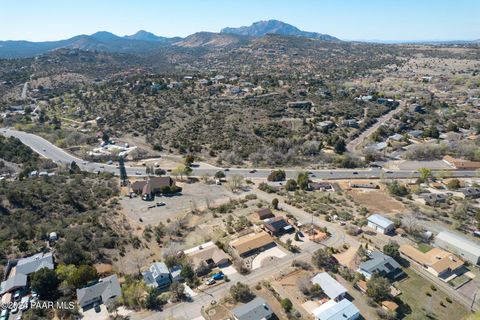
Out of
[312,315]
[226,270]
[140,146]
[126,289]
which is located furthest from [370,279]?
[140,146]

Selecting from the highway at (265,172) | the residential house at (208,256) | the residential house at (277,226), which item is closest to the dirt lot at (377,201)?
the highway at (265,172)

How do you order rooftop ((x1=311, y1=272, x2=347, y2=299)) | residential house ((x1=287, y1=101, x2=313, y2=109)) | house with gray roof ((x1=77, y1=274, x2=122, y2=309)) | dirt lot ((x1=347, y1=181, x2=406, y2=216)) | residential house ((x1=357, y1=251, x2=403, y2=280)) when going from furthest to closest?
residential house ((x1=287, y1=101, x2=313, y2=109))
dirt lot ((x1=347, y1=181, x2=406, y2=216))
residential house ((x1=357, y1=251, x2=403, y2=280))
rooftop ((x1=311, y1=272, x2=347, y2=299))
house with gray roof ((x1=77, y1=274, x2=122, y2=309))

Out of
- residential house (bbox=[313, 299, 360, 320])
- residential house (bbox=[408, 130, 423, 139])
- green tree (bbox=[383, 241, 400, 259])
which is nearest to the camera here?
residential house (bbox=[313, 299, 360, 320])

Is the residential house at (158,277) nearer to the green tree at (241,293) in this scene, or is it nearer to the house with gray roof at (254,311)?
the green tree at (241,293)

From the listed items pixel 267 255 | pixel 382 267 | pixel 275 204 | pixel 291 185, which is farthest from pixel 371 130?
pixel 267 255

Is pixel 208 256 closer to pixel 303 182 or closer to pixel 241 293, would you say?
pixel 241 293

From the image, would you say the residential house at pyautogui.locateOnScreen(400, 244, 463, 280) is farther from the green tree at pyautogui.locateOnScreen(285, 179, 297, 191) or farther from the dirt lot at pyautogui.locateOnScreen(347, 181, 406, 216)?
the green tree at pyautogui.locateOnScreen(285, 179, 297, 191)

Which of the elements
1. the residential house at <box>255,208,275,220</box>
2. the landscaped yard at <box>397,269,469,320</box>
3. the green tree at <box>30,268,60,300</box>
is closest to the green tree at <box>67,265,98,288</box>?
the green tree at <box>30,268,60,300</box>
